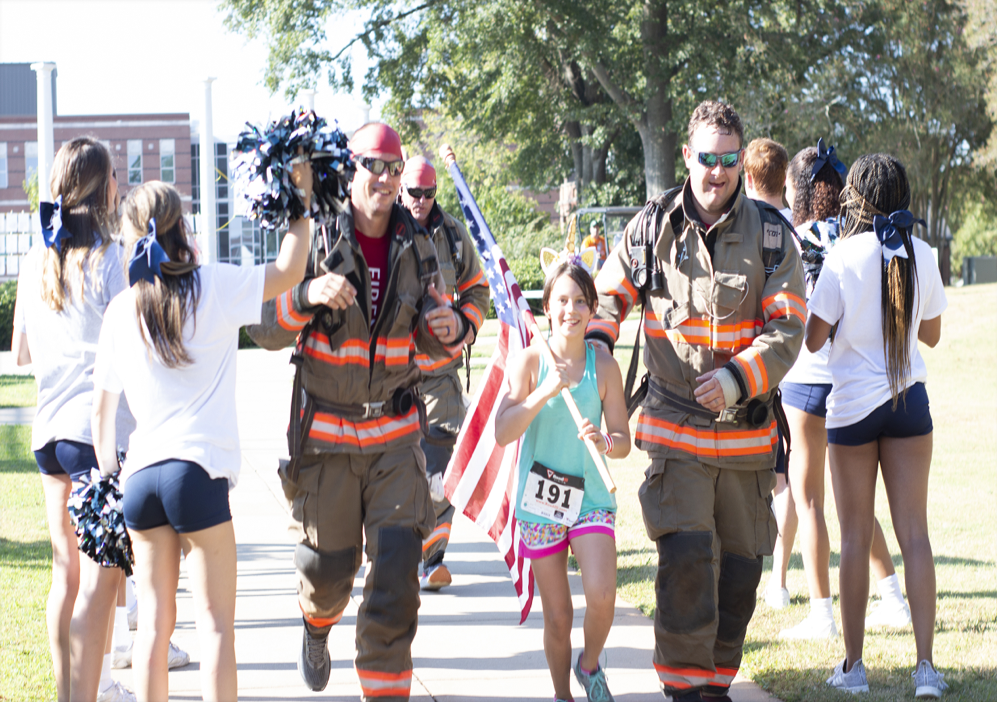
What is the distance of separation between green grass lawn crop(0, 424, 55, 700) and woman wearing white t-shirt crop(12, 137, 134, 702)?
3.01 ft

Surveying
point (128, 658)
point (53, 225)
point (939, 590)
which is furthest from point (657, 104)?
point (53, 225)

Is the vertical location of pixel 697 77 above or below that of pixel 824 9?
below

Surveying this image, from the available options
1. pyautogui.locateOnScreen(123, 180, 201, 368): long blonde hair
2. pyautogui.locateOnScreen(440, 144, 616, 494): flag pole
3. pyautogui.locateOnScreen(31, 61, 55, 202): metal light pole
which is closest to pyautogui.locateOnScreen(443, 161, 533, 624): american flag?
pyautogui.locateOnScreen(440, 144, 616, 494): flag pole

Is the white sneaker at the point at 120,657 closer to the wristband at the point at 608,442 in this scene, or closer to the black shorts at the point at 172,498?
the black shorts at the point at 172,498

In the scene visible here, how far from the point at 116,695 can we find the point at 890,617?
3.92 metres

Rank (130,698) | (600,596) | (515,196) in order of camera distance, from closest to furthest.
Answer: (600,596), (130,698), (515,196)

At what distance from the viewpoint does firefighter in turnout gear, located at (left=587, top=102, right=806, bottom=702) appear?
4.11m

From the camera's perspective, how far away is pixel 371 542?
4078 mm

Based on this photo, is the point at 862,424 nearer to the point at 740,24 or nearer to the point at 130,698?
the point at 130,698

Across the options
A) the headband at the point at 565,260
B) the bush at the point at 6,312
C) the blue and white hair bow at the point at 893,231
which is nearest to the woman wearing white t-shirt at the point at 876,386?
the blue and white hair bow at the point at 893,231

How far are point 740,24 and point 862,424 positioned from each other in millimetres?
24740

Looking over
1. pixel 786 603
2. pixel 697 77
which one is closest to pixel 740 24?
pixel 697 77

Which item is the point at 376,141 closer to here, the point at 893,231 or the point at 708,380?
the point at 708,380

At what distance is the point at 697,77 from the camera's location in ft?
91.6
